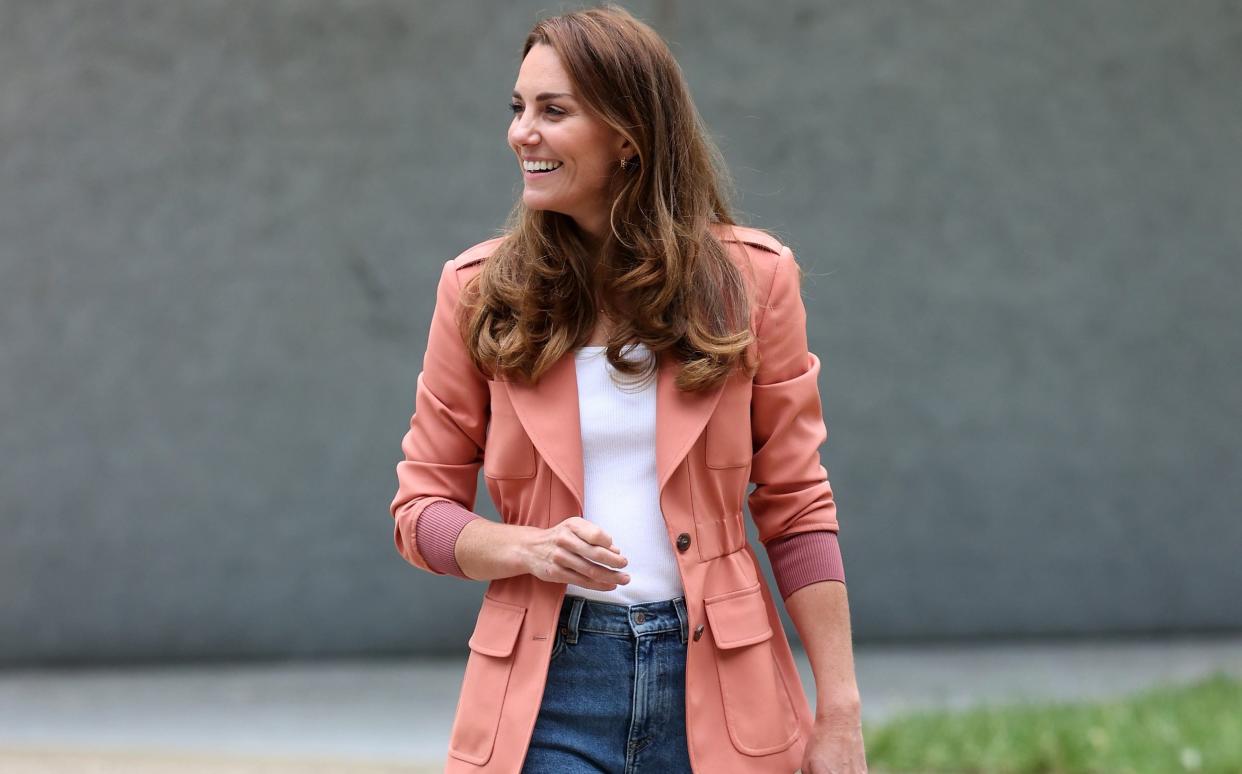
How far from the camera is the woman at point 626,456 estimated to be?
2.22 m

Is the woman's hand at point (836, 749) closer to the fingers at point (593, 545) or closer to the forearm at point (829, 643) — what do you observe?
the forearm at point (829, 643)

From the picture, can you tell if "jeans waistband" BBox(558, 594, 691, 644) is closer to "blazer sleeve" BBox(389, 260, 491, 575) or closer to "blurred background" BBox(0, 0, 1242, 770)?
"blazer sleeve" BBox(389, 260, 491, 575)

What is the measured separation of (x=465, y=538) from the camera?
2.25 metres

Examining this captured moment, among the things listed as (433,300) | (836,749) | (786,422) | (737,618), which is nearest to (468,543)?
(737,618)

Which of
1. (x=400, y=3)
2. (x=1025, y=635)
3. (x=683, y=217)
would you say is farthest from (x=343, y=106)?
(x=683, y=217)

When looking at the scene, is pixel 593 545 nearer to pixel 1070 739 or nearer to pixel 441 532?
pixel 441 532

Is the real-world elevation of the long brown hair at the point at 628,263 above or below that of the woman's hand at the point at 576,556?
above

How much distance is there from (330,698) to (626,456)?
444 cm

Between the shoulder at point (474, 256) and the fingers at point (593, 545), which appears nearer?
the fingers at point (593, 545)

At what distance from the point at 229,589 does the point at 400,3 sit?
2.74 m

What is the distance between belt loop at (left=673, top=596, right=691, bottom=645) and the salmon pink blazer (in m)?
0.01

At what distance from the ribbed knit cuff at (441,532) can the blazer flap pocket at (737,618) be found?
38cm

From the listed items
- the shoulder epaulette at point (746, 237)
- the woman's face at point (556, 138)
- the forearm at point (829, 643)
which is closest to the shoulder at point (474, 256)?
the woman's face at point (556, 138)

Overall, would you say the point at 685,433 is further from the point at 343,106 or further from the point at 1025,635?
the point at 1025,635
